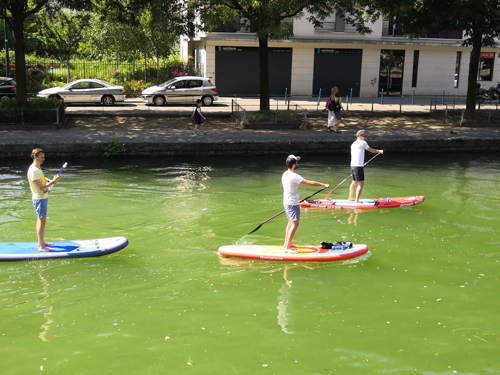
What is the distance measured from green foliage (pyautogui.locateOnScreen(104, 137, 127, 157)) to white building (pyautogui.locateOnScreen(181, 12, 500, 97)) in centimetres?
1633

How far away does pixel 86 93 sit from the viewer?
27.5 metres

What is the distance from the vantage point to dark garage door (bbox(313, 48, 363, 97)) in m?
A: 35.1

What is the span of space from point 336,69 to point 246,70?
5976mm

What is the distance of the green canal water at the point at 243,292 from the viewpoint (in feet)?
21.0

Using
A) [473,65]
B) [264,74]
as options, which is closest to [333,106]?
[264,74]

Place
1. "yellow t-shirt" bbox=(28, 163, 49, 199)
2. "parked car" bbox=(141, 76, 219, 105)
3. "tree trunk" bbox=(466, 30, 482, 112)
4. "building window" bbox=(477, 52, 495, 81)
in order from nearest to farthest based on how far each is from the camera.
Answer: "yellow t-shirt" bbox=(28, 163, 49, 199) < "tree trunk" bbox=(466, 30, 482, 112) < "parked car" bbox=(141, 76, 219, 105) < "building window" bbox=(477, 52, 495, 81)

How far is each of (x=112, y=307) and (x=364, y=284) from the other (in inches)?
149

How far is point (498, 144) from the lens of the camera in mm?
20609

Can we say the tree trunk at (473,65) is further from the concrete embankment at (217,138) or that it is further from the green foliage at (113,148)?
the green foliage at (113,148)

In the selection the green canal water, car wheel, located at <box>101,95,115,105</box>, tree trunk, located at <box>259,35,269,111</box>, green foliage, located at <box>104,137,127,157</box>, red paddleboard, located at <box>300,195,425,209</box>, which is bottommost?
the green canal water

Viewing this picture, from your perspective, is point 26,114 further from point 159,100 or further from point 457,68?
point 457,68

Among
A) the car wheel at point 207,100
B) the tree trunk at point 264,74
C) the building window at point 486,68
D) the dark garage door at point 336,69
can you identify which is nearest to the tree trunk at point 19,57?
the tree trunk at point 264,74

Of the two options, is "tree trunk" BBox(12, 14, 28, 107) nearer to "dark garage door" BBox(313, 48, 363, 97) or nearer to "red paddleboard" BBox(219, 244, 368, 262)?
"red paddleboard" BBox(219, 244, 368, 262)

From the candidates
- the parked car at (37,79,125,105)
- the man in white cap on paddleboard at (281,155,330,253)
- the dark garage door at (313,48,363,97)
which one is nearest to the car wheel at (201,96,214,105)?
the parked car at (37,79,125,105)
